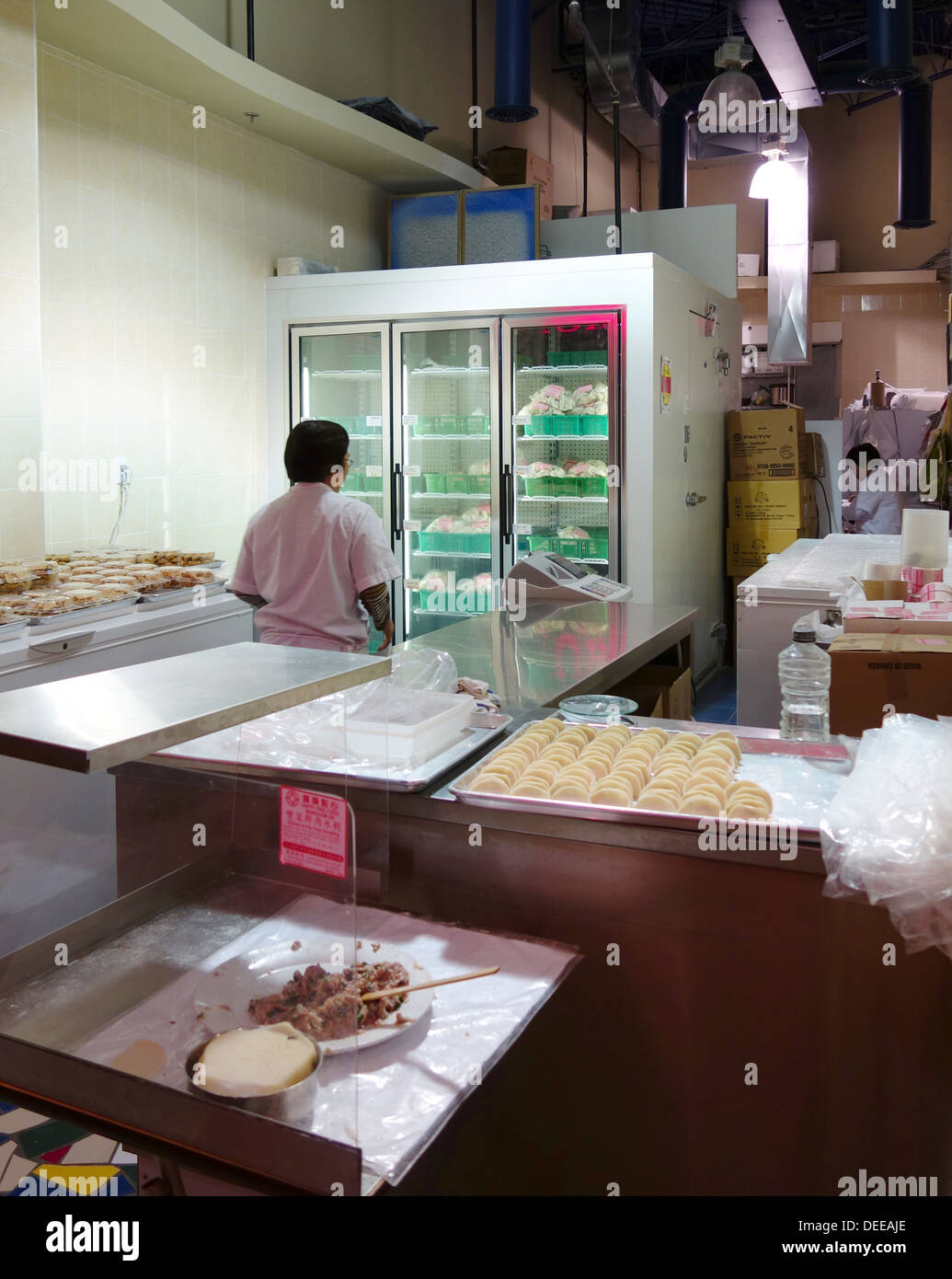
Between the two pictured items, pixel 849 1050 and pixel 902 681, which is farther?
pixel 902 681

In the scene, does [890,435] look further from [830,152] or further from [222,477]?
[222,477]

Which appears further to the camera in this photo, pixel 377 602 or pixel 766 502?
pixel 766 502

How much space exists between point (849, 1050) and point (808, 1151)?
20cm

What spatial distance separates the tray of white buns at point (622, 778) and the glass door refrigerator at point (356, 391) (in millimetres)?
4101

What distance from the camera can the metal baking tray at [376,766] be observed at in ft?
5.28

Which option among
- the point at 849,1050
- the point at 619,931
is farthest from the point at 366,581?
the point at 849,1050

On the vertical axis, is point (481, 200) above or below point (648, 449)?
above

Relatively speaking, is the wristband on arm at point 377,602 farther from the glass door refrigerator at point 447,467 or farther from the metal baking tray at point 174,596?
the glass door refrigerator at point 447,467

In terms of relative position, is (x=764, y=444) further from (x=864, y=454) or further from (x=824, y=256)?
(x=824, y=256)

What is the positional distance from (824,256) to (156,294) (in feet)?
30.6

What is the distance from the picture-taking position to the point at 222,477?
20.0ft

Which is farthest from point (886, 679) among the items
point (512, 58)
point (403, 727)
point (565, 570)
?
point (512, 58)

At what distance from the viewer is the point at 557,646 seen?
3.79m

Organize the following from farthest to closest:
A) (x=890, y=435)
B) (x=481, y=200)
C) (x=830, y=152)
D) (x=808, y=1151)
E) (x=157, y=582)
Answer: (x=830, y=152) < (x=890, y=435) < (x=481, y=200) < (x=157, y=582) < (x=808, y=1151)
